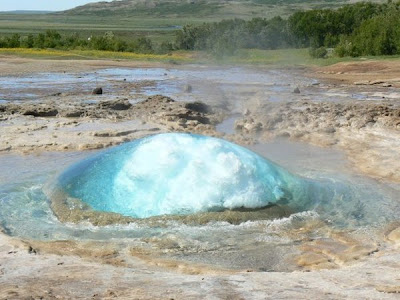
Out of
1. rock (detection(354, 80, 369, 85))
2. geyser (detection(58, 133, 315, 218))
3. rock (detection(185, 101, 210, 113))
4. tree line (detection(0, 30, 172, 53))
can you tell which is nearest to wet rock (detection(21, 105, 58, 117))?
rock (detection(185, 101, 210, 113))

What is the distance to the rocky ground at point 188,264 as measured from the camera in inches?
191

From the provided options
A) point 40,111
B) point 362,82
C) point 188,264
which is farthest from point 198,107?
point 188,264

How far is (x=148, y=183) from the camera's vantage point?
7195mm

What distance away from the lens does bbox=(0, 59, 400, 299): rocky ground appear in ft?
16.0

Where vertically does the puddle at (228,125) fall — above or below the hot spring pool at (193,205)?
below

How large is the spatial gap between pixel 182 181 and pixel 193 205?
1.11 ft

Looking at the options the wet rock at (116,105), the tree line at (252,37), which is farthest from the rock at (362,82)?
the tree line at (252,37)

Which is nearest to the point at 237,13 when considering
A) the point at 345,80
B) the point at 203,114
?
the point at 345,80

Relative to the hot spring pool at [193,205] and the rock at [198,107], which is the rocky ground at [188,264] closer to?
the rock at [198,107]

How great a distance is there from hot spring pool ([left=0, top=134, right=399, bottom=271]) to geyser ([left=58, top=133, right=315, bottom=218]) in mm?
11

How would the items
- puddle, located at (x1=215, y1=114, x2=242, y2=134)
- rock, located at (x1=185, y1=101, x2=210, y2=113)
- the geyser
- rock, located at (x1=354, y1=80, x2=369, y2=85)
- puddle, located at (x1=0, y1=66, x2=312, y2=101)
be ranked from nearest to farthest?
the geyser < puddle, located at (x1=215, y1=114, x2=242, y2=134) < rock, located at (x1=185, y1=101, x2=210, y2=113) < puddle, located at (x1=0, y1=66, x2=312, y2=101) < rock, located at (x1=354, y1=80, x2=369, y2=85)

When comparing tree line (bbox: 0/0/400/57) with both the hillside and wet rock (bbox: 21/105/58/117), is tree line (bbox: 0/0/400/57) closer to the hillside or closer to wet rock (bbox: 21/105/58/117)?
wet rock (bbox: 21/105/58/117)

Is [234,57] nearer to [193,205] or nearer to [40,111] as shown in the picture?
[40,111]

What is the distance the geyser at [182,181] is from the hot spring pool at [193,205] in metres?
0.01
